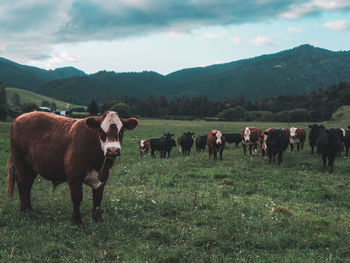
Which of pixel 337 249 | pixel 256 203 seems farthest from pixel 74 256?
pixel 256 203

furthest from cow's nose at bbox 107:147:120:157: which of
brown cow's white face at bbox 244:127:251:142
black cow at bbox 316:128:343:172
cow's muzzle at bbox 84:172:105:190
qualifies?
brown cow's white face at bbox 244:127:251:142

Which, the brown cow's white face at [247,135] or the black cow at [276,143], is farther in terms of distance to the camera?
the brown cow's white face at [247,135]

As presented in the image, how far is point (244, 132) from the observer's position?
853 inches

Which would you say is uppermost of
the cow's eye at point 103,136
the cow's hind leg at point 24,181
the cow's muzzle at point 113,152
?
the cow's eye at point 103,136

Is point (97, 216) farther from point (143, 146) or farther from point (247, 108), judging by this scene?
point (247, 108)

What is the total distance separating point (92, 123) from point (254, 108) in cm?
13128

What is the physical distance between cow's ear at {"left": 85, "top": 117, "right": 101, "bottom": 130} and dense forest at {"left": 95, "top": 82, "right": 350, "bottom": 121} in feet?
325

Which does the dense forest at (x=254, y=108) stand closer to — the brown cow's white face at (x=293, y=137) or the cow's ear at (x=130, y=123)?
the brown cow's white face at (x=293, y=137)

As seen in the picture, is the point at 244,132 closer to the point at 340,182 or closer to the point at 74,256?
the point at 340,182

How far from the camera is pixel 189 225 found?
6.50 meters

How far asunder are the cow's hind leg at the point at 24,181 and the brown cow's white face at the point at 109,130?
8.90 feet

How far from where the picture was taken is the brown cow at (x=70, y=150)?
6.23 meters

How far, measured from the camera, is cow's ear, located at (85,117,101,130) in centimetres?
616

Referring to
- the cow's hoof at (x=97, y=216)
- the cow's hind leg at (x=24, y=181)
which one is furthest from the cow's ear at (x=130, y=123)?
the cow's hind leg at (x=24, y=181)
